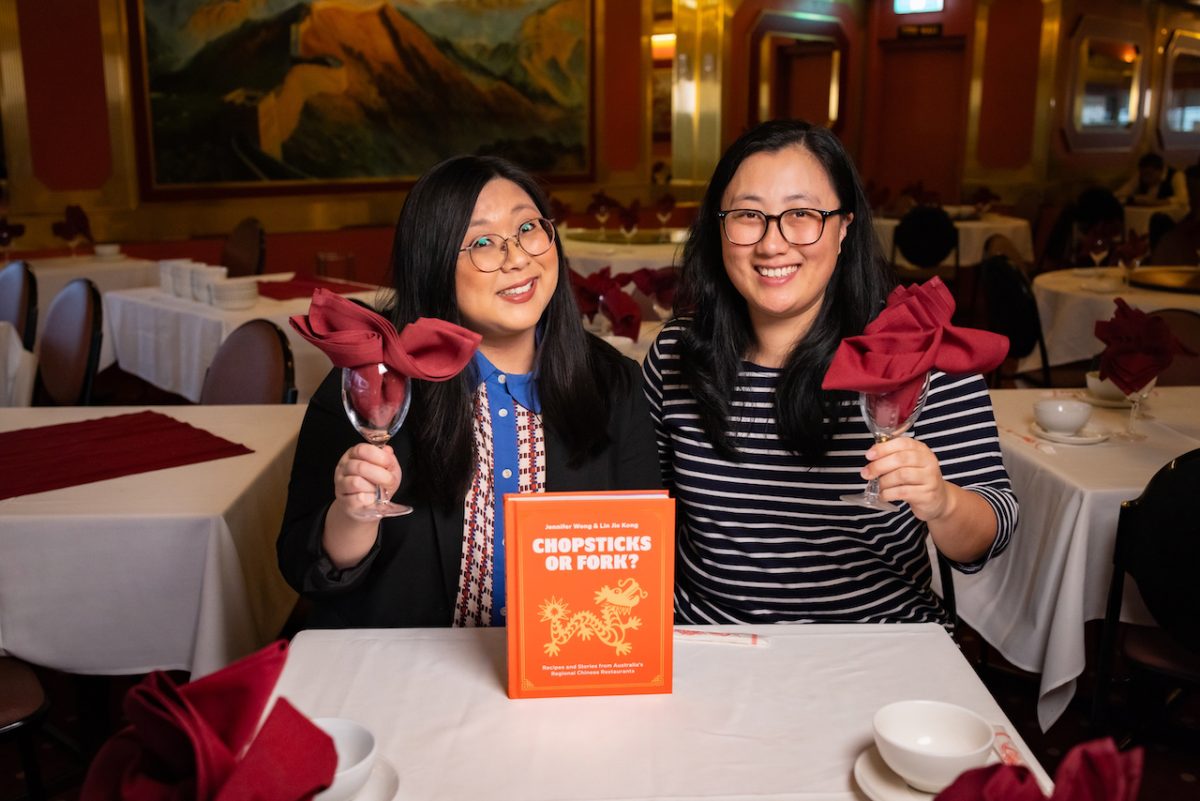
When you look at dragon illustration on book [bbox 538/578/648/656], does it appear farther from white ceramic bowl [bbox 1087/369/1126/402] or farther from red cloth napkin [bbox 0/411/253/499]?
white ceramic bowl [bbox 1087/369/1126/402]

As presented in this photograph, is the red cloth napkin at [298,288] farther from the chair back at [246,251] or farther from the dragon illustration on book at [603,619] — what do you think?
the dragon illustration on book at [603,619]

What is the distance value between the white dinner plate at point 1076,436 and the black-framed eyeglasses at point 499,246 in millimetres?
1639

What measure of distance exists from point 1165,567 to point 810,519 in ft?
2.57

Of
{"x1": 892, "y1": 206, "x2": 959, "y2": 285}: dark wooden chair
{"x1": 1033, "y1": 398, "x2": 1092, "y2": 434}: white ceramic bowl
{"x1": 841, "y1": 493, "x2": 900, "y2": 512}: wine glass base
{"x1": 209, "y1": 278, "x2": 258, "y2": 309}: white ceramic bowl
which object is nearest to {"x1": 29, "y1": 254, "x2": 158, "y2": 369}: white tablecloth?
{"x1": 209, "y1": 278, "x2": 258, "y2": 309}: white ceramic bowl

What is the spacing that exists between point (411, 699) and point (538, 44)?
9040 mm

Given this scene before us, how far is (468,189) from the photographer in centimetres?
173

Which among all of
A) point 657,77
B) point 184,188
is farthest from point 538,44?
point 184,188

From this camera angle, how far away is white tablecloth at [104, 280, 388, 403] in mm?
4348

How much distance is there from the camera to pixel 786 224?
5.91ft

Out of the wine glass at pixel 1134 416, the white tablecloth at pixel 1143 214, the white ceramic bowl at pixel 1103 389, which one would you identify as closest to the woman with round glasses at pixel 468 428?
the wine glass at pixel 1134 416

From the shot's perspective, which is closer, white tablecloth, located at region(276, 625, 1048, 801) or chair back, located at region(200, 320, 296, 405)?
white tablecloth, located at region(276, 625, 1048, 801)

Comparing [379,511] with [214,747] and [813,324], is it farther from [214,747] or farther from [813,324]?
[813,324]

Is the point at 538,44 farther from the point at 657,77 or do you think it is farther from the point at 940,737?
the point at 940,737

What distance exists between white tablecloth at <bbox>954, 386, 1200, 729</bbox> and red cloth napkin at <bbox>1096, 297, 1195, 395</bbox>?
6.3 inches
